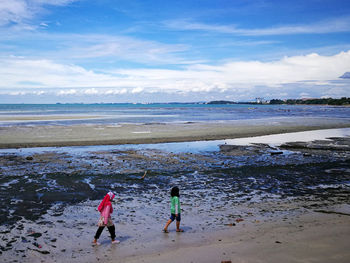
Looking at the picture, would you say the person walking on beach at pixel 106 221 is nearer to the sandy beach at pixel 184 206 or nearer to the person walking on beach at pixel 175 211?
the sandy beach at pixel 184 206

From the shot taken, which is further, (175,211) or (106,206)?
(175,211)

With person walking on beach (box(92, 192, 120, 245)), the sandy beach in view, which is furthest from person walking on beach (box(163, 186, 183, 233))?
person walking on beach (box(92, 192, 120, 245))

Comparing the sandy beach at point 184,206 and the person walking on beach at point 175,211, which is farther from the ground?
the person walking on beach at point 175,211

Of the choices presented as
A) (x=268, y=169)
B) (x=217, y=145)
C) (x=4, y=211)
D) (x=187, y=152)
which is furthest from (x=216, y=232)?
(x=217, y=145)

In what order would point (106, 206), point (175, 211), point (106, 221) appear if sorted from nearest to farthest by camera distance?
point (106, 221) → point (106, 206) → point (175, 211)

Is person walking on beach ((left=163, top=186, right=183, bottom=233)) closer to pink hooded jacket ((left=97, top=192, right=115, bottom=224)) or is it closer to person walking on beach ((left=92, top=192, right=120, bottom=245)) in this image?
person walking on beach ((left=92, top=192, right=120, bottom=245))

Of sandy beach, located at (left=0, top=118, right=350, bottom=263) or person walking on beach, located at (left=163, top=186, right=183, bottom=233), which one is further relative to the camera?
person walking on beach, located at (left=163, top=186, right=183, bottom=233)

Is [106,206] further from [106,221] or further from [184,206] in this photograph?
[184,206]

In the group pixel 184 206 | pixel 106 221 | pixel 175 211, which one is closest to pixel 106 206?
pixel 106 221

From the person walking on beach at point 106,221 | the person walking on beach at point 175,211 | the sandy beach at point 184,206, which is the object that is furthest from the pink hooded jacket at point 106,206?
the person walking on beach at point 175,211

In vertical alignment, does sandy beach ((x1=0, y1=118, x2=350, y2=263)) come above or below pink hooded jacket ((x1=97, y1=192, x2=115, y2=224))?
below

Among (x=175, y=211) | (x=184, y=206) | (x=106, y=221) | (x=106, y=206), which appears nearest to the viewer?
(x=106, y=221)

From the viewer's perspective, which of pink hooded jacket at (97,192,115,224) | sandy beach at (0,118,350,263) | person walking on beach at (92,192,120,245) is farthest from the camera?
pink hooded jacket at (97,192,115,224)

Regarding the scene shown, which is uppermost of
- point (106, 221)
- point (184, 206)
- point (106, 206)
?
point (106, 206)
